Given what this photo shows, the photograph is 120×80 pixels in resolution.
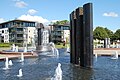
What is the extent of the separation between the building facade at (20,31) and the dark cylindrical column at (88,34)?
94932 mm

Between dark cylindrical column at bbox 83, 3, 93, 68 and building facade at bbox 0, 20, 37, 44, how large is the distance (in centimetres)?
9493

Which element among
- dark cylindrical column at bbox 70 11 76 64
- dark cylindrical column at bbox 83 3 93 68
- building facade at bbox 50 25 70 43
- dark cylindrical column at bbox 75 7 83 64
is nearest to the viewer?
dark cylindrical column at bbox 83 3 93 68

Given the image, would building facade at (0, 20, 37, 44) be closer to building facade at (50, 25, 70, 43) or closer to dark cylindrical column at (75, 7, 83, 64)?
building facade at (50, 25, 70, 43)

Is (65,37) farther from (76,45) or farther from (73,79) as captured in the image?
(73,79)

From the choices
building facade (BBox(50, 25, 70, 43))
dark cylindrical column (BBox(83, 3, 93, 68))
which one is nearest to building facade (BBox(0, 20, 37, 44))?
building facade (BBox(50, 25, 70, 43))

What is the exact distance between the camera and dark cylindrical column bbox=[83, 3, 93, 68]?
2322 centimetres

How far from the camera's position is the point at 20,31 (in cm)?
11906

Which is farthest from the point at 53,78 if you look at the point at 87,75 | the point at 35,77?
the point at 87,75

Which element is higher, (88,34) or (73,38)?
(88,34)

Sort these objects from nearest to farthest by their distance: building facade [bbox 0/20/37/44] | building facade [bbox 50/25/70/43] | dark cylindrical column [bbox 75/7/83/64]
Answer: dark cylindrical column [bbox 75/7/83/64]
building facade [bbox 0/20/37/44]
building facade [bbox 50/25/70/43]

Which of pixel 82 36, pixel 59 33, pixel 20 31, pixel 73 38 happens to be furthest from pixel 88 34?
pixel 59 33

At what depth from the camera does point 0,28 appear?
433 ft

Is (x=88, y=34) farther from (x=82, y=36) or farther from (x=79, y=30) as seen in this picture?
(x=79, y=30)

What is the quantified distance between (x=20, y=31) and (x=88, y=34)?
97.7 meters
